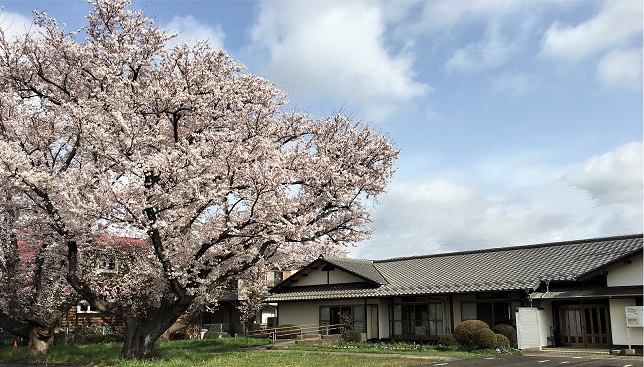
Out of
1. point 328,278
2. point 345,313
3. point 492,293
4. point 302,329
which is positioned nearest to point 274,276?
point 328,278

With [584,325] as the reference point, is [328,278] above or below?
above

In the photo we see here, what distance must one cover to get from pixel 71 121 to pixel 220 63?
5385mm

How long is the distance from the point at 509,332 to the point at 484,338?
2053 mm

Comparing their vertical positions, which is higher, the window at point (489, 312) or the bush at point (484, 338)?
the window at point (489, 312)

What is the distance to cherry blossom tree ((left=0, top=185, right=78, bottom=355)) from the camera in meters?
23.6

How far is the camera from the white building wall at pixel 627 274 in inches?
926

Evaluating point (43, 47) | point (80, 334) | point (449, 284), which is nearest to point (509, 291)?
point (449, 284)

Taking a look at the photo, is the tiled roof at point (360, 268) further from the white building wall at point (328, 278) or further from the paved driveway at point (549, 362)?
the paved driveway at point (549, 362)

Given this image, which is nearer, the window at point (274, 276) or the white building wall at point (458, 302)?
the white building wall at point (458, 302)

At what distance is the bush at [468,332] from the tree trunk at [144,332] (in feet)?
40.6

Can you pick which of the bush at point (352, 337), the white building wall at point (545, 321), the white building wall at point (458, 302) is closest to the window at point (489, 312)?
the white building wall at point (458, 302)

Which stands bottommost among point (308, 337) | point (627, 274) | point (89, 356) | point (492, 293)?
point (89, 356)

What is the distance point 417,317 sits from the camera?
3011 centimetres

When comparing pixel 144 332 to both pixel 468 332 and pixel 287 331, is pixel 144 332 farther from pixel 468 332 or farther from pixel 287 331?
pixel 287 331
